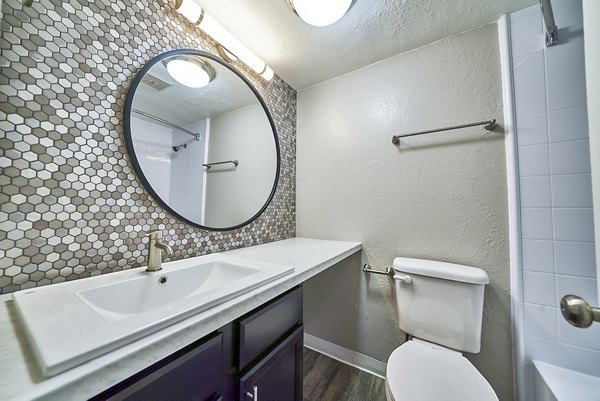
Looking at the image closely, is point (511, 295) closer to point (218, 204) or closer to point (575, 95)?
point (575, 95)

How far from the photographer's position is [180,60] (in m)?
0.97

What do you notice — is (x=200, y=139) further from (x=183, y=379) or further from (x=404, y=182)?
(x=404, y=182)

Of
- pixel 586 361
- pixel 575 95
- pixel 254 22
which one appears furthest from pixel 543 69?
pixel 254 22

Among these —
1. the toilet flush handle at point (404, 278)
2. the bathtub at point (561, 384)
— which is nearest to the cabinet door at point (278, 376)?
the toilet flush handle at point (404, 278)

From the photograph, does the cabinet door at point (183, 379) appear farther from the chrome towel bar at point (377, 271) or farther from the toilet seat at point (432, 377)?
the chrome towel bar at point (377, 271)

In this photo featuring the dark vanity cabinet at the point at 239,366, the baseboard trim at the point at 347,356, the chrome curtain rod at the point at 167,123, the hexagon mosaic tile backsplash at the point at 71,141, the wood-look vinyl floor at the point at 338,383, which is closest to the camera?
the dark vanity cabinet at the point at 239,366

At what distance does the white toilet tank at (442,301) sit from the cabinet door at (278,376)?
2.09ft

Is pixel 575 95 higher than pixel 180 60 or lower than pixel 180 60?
lower

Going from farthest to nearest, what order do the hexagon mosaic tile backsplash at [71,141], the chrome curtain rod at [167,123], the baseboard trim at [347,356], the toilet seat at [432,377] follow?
the baseboard trim at [347,356]
the chrome curtain rod at [167,123]
the toilet seat at [432,377]
the hexagon mosaic tile backsplash at [71,141]

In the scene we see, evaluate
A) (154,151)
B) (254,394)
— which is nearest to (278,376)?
(254,394)

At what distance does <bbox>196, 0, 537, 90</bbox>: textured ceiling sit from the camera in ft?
3.28

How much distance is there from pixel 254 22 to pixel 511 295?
191 centimetres

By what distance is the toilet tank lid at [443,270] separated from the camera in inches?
37.9

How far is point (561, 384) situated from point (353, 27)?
188 cm
